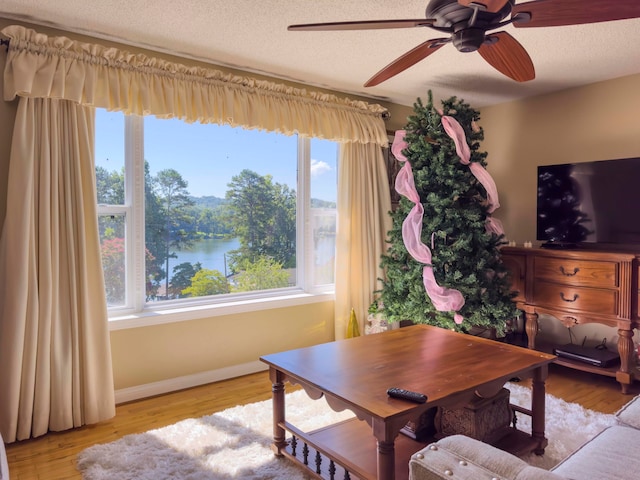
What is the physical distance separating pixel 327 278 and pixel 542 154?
2261 millimetres

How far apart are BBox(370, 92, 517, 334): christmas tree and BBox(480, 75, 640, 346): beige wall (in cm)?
92

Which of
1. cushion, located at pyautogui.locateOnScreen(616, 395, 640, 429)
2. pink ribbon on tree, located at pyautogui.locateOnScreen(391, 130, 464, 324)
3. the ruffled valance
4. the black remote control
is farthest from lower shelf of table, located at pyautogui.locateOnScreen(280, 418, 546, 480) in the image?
the ruffled valance

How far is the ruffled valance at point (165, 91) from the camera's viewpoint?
247cm

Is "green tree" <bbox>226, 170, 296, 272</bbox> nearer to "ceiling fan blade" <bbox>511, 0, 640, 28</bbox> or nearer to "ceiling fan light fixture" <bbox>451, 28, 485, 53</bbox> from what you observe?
"ceiling fan light fixture" <bbox>451, 28, 485, 53</bbox>

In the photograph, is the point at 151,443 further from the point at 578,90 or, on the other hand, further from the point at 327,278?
Answer: the point at 578,90

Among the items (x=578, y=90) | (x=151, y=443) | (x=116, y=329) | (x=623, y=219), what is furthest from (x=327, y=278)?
(x=578, y=90)

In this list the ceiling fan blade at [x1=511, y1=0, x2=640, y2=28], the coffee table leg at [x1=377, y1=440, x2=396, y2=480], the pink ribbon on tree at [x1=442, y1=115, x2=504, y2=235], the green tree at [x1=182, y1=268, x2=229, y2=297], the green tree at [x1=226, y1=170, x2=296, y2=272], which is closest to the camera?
the ceiling fan blade at [x1=511, y1=0, x2=640, y2=28]

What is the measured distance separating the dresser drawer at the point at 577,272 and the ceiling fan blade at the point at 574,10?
78.3 inches

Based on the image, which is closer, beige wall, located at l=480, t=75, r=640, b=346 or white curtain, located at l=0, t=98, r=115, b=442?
white curtain, located at l=0, t=98, r=115, b=442

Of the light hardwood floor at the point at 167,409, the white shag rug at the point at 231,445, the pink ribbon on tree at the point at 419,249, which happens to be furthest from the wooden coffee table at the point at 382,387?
the light hardwood floor at the point at 167,409

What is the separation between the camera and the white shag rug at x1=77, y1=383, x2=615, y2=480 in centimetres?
211

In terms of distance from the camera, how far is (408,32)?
2664mm

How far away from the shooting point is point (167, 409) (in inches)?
113

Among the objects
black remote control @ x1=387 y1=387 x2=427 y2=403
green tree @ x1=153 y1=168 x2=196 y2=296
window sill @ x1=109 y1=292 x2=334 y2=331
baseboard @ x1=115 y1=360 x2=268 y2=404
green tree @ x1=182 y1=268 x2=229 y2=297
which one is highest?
green tree @ x1=153 y1=168 x2=196 y2=296
